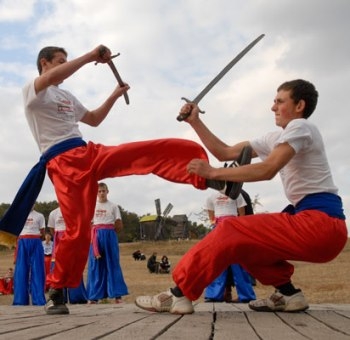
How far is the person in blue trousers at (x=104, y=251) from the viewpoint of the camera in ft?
28.7

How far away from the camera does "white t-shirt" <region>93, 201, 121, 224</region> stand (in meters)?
8.90

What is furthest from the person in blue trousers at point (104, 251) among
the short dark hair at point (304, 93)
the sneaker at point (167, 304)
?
the short dark hair at point (304, 93)

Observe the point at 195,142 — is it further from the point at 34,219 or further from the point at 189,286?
the point at 34,219

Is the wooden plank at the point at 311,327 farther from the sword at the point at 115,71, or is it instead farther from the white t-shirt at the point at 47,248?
the white t-shirt at the point at 47,248

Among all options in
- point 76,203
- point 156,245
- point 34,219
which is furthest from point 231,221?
point 156,245

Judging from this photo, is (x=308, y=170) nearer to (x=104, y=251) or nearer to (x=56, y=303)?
(x=56, y=303)

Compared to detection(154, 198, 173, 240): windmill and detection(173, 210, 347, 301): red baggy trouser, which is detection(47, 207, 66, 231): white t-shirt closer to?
detection(173, 210, 347, 301): red baggy trouser

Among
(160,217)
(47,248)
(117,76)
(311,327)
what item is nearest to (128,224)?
(160,217)

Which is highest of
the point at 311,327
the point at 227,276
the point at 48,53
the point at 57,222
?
the point at 48,53

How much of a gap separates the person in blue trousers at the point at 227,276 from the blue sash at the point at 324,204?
4311 mm

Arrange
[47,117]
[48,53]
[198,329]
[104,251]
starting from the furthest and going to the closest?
[104,251] < [48,53] < [47,117] < [198,329]

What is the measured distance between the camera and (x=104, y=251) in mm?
8875

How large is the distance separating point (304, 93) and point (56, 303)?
2.07 meters

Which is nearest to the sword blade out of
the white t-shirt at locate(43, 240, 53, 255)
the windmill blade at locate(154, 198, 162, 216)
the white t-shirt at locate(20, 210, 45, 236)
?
the white t-shirt at locate(20, 210, 45, 236)
